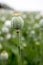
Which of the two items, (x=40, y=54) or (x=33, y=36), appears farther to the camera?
(x=33, y=36)

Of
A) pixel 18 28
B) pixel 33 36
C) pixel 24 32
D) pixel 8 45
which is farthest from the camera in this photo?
pixel 24 32

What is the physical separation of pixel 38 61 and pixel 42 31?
0.46 feet

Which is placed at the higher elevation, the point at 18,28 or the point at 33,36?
the point at 18,28

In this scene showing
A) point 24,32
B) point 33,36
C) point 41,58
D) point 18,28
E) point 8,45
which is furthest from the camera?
point 24,32

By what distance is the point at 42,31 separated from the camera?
1.15 m

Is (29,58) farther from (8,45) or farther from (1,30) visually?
(1,30)

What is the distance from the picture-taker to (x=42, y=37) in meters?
1.16

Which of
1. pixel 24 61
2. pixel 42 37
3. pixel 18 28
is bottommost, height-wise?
pixel 24 61

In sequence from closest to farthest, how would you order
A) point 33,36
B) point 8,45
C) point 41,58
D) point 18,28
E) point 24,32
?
point 18,28, point 41,58, point 8,45, point 33,36, point 24,32

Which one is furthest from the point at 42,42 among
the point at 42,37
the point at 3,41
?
the point at 3,41

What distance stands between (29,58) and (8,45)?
6.9 inches

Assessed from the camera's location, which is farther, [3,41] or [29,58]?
[3,41]

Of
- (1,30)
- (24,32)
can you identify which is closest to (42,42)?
(1,30)

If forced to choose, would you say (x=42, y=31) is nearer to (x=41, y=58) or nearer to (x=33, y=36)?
(x=41, y=58)
